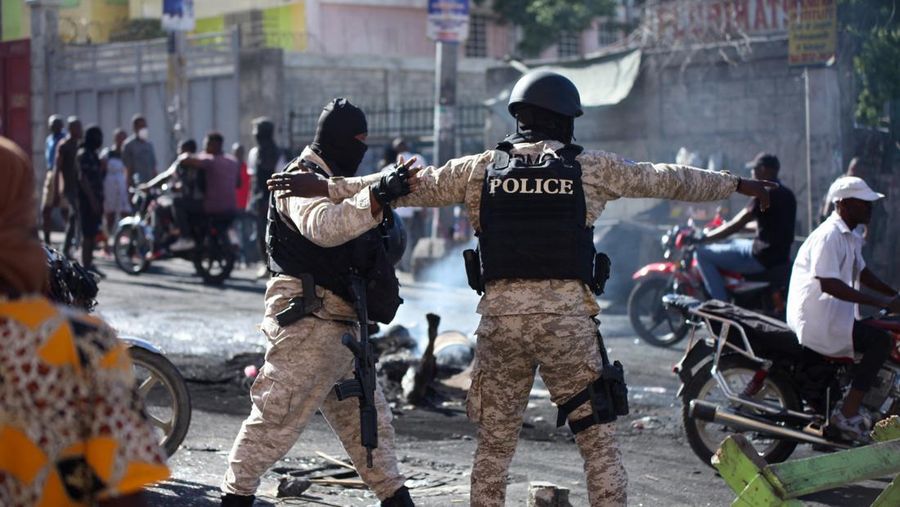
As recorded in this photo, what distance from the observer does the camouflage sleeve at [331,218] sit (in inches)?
185

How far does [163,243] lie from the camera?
15.6 meters

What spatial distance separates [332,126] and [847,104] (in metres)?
11.1

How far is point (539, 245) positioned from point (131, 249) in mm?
12384

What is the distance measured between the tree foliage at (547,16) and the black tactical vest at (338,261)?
103 feet

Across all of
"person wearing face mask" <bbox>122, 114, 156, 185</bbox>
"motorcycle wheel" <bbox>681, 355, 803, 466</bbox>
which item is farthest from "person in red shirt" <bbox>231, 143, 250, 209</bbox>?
"motorcycle wheel" <bbox>681, 355, 803, 466</bbox>

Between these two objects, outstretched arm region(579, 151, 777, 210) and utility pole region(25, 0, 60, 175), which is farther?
utility pole region(25, 0, 60, 175)

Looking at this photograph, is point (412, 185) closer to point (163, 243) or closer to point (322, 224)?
point (322, 224)

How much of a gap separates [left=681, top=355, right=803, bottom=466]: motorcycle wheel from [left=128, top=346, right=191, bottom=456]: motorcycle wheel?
2577 mm

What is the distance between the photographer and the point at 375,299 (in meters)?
5.29

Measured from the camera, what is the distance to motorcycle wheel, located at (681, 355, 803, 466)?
23.3ft

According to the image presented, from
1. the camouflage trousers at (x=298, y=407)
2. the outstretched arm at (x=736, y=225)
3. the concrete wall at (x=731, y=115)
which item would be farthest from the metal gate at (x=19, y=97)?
the camouflage trousers at (x=298, y=407)

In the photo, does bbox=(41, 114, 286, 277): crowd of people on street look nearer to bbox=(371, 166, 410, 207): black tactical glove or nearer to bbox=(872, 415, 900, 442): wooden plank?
bbox=(371, 166, 410, 207): black tactical glove

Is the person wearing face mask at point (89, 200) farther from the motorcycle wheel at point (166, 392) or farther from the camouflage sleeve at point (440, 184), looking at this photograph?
the camouflage sleeve at point (440, 184)

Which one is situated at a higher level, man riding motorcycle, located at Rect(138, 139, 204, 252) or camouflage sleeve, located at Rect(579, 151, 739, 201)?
camouflage sleeve, located at Rect(579, 151, 739, 201)
